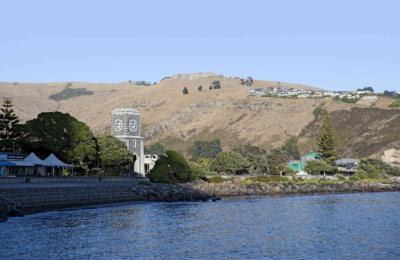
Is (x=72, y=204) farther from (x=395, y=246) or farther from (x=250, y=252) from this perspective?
(x=395, y=246)

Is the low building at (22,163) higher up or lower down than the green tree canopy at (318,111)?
lower down

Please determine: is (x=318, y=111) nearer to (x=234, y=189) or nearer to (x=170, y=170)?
(x=234, y=189)

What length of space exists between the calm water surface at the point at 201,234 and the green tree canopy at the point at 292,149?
95381 mm

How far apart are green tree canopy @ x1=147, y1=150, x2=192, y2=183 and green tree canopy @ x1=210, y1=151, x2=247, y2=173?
24.9m

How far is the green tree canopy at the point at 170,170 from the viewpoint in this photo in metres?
65.7

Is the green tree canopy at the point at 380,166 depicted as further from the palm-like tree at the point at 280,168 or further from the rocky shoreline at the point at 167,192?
the palm-like tree at the point at 280,168

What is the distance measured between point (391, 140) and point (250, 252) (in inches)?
4744

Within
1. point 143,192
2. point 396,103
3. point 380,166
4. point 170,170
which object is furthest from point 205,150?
point 143,192

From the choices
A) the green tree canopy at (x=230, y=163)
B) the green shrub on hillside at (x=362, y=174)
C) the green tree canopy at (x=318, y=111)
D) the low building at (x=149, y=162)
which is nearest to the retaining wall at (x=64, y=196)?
the low building at (x=149, y=162)

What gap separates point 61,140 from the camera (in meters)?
61.0

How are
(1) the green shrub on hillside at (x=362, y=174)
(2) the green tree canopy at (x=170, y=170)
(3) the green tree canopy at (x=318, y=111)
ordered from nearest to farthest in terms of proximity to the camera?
(2) the green tree canopy at (x=170, y=170) < (1) the green shrub on hillside at (x=362, y=174) < (3) the green tree canopy at (x=318, y=111)

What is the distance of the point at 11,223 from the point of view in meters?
30.1

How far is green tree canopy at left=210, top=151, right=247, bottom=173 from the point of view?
94125 millimetres

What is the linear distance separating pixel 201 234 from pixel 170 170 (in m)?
38.8
